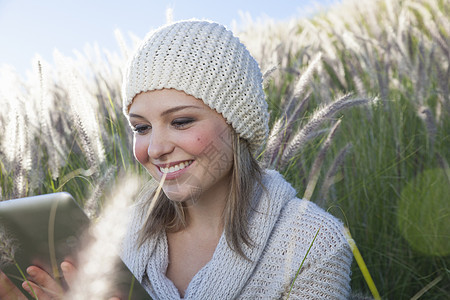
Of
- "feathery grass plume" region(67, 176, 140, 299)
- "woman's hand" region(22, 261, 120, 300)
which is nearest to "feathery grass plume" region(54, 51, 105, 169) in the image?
"woman's hand" region(22, 261, 120, 300)

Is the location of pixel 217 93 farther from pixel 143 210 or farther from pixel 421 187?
→ pixel 421 187

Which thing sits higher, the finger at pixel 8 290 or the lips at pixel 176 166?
the lips at pixel 176 166

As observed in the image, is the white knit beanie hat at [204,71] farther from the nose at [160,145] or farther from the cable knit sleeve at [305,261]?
the cable knit sleeve at [305,261]

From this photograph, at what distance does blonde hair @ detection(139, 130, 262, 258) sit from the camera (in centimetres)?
162

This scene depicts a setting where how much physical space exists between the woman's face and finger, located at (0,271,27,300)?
500 mm

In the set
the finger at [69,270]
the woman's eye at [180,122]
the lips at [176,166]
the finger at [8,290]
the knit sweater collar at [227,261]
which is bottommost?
the knit sweater collar at [227,261]

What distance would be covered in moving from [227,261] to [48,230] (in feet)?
2.65

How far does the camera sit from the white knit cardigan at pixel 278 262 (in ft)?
5.11

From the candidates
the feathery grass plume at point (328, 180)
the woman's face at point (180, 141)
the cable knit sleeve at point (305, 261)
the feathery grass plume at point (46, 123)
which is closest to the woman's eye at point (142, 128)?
the woman's face at point (180, 141)

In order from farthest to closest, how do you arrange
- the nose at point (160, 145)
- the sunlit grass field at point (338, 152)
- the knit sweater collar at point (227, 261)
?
1. the sunlit grass field at point (338, 152)
2. the knit sweater collar at point (227, 261)
3. the nose at point (160, 145)

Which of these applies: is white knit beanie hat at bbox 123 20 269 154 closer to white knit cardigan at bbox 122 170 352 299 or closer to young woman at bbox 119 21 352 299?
young woman at bbox 119 21 352 299

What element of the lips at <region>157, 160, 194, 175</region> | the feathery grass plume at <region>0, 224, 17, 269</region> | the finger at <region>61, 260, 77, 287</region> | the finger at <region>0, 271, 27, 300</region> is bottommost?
the finger at <region>0, 271, 27, 300</region>

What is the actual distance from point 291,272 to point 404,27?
93.3 inches

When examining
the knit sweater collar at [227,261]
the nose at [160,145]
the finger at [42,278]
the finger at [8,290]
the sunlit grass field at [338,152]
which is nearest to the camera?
the finger at [42,278]
